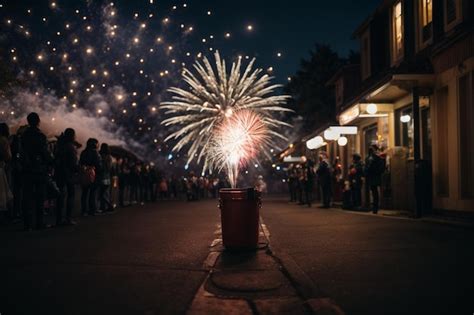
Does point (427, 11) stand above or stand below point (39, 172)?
above

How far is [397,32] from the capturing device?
1939 cm

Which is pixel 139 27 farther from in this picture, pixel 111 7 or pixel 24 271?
pixel 24 271

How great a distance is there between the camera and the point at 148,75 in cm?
3284

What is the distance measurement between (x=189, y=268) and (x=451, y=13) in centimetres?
1136

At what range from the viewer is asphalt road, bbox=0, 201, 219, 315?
442 cm

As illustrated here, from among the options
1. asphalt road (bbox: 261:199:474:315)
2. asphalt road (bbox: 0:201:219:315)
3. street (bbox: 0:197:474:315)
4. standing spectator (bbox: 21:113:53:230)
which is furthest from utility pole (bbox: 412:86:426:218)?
standing spectator (bbox: 21:113:53:230)

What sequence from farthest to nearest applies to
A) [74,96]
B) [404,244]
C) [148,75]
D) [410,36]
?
[148,75] < [74,96] < [410,36] < [404,244]

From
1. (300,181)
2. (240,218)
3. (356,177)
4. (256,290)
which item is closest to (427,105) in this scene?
(356,177)

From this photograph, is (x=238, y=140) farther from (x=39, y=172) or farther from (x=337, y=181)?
(x=39, y=172)

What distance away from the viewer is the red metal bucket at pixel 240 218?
24.6ft

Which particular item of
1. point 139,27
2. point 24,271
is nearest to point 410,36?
point 139,27

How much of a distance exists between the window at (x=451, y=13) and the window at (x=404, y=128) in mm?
3632

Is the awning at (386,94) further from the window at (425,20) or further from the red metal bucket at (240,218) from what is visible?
the red metal bucket at (240,218)

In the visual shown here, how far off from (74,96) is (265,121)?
11451 mm
